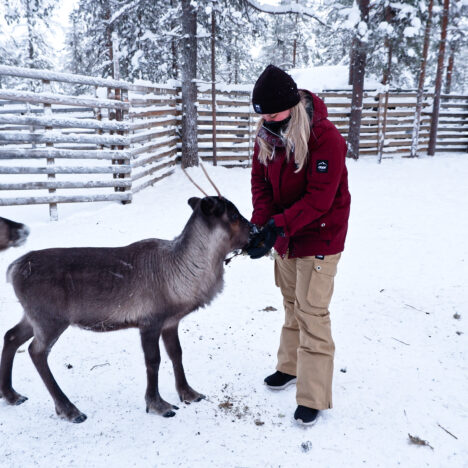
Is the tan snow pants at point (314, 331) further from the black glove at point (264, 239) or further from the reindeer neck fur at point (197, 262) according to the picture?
the reindeer neck fur at point (197, 262)

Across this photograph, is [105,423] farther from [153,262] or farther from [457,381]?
[457,381]

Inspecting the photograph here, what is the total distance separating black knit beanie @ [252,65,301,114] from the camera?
2.82 m

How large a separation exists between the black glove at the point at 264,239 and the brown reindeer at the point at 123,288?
0.10 metres

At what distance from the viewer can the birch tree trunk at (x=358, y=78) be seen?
14734mm

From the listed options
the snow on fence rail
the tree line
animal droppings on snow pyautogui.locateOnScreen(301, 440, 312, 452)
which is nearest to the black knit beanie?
animal droppings on snow pyautogui.locateOnScreen(301, 440, 312, 452)

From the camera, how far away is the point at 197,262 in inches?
127

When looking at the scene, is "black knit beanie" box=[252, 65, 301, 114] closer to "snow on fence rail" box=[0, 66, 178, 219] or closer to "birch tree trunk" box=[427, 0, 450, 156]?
"snow on fence rail" box=[0, 66, 178, 219]

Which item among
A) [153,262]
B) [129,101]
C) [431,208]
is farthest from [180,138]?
[153,262]

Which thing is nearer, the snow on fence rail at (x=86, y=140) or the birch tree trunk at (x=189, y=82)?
the snow on fence rail at (x=86, y=140)

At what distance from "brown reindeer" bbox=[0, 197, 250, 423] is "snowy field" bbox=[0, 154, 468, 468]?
0.26m

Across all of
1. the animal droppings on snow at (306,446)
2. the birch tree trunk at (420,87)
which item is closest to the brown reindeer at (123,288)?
the animal droppings on snow at (306,446)

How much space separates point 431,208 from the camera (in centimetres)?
980

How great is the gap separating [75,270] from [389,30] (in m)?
15.6

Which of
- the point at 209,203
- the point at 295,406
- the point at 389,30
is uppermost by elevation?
the point at 389,30
